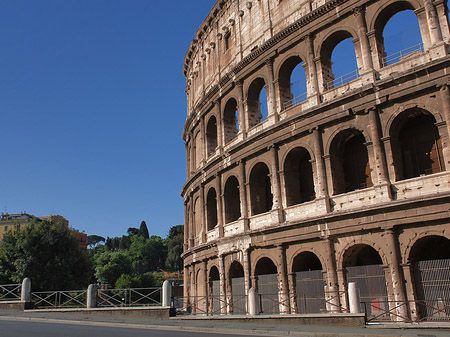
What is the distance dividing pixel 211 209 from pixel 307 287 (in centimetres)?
923

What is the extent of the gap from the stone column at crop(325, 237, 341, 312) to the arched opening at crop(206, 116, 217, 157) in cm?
1101

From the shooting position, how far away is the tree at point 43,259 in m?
30.1

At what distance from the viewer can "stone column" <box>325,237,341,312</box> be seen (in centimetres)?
1636

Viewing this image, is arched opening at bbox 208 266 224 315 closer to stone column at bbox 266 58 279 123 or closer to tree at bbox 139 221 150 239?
stone column at bbox 266 58 279 123

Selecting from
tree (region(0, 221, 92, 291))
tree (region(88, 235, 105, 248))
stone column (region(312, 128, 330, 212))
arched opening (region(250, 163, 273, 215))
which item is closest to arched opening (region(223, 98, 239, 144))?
arched opening (region(250, 163, 273, 215))

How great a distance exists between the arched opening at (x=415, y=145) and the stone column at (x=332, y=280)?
3670 millimetres

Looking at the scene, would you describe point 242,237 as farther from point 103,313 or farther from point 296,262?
point 103,313

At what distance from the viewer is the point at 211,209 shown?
25672mm

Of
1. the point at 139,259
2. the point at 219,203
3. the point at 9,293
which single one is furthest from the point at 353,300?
the point at 139,259

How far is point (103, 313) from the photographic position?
19.2 m

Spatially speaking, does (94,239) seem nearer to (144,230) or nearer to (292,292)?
(144,230)

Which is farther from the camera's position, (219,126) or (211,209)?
(211,209)

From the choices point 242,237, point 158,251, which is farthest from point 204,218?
point 158,251

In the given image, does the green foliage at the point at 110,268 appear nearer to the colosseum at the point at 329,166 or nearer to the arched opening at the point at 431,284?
the colosseum at the point at 329,166
